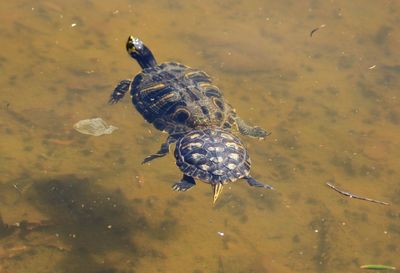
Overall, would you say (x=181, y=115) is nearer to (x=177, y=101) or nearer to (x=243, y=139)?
(x=177, y=101)

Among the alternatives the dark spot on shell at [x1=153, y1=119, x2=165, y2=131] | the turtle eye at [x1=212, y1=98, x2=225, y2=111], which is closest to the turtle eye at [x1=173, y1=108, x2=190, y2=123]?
the dark spot on shell at [x1=153, y1=119, x2=165, y2=131]

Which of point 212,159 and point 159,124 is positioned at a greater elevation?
point 212,159

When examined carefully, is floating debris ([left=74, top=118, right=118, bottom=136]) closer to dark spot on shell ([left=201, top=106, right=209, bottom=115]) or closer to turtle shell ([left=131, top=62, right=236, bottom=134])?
turtle shell ([left=131, top=62, right=236, bottom=134])

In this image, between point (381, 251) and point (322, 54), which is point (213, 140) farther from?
point (322, 54)

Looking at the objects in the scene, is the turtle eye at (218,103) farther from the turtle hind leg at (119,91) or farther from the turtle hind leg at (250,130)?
the turtle hind leg at (119,91)

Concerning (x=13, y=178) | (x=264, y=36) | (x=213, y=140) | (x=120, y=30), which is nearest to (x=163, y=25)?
(x=120, y=30)

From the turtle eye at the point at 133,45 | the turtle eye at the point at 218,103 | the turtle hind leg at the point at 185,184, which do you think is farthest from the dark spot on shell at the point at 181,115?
the turtle eye at the point at 133,45

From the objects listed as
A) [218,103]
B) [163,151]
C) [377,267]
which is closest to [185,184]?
[163,151]

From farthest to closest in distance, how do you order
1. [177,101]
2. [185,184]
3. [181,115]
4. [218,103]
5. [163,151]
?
[218,103]
[177,101]
[181,115]
[163,151]
[185,184]
